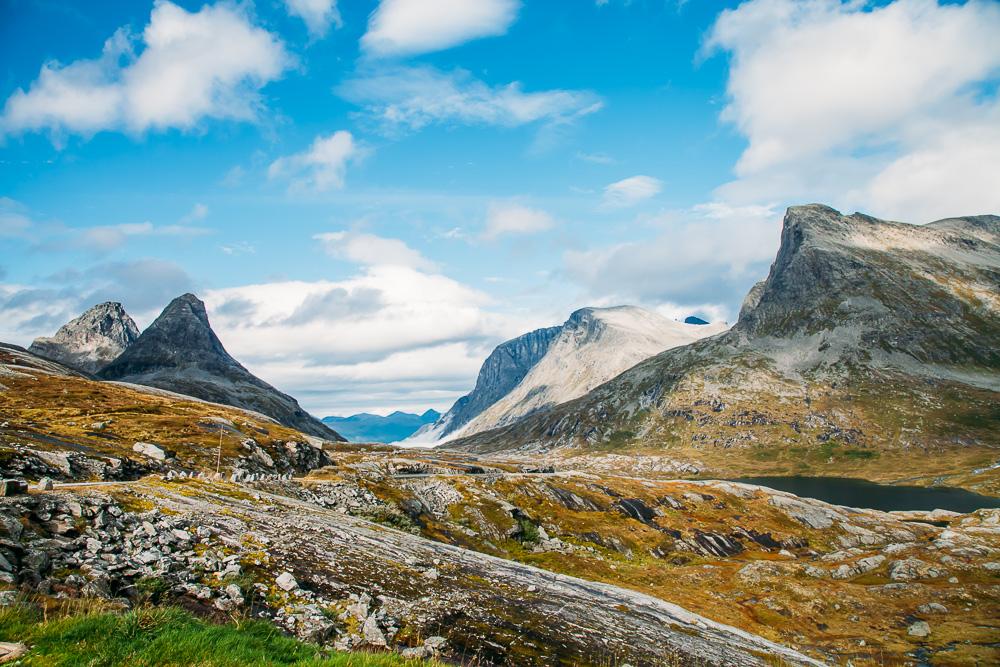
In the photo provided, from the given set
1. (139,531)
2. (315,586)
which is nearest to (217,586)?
(315,586)

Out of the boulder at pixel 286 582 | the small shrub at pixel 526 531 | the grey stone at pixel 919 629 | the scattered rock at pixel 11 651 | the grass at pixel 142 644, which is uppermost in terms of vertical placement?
the scattered rock at pixel 11 651

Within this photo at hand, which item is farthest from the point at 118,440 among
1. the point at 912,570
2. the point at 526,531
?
the point at 912,570

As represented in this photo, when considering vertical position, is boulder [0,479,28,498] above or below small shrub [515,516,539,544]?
above

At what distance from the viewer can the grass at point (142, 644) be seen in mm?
11523

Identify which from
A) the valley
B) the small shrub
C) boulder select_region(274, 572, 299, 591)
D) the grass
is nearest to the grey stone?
the valley

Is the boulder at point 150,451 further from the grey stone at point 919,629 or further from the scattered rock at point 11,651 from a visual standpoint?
the grey stone at point 919,629

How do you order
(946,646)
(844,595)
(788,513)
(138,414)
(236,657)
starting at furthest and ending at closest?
(788,513)
(138,414)
(844,595)
(946,646)
(236,657)

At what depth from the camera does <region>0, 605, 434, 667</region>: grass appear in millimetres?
11523

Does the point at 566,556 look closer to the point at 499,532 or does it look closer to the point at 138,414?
the point at 499,532

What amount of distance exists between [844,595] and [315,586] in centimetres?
8377

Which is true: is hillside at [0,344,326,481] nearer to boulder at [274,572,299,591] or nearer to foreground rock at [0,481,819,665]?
foreground rock at [0,481,819,665]

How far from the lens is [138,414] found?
96562mm

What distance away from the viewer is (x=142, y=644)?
12.7 meters

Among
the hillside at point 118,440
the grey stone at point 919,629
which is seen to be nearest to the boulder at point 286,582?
the hillside at point 118,440
